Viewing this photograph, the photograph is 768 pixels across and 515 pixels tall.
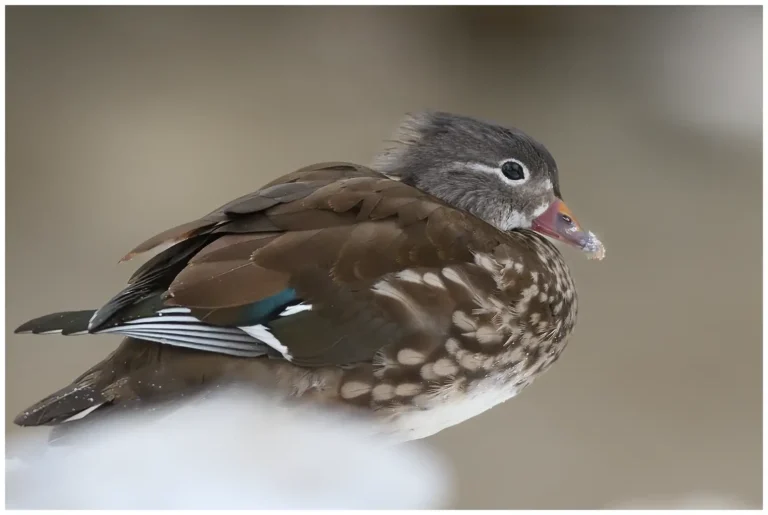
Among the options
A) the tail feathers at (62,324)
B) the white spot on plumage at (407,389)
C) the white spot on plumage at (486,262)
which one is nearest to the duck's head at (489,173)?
the white spot on plumage at (486,262)

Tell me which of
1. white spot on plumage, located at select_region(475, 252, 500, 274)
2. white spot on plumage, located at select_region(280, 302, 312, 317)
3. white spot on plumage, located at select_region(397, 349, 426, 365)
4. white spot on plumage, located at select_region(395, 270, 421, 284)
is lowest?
white spot on plumage, located at select_region(397, 349, 426, 365)

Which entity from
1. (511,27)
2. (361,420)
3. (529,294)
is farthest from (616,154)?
(361,420)

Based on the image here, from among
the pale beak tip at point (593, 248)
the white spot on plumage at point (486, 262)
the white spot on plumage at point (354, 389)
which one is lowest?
the white spot on plumage at point (354, 389)

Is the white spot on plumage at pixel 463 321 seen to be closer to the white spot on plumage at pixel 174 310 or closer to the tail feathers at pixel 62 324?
the white spot on plumage at pixel 174 310

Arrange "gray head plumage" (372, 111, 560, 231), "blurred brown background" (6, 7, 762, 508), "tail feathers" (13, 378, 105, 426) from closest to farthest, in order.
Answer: "tail feathers" (13, 378, 105, 426), "gray head plumage" (372, 111, 560, 231), "blurred brown background" (6, 7, 762, 508)

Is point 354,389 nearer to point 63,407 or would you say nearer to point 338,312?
point 338,312

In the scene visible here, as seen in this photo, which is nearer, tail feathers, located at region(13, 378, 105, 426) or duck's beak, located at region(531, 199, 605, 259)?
tail feathers, located at region(13, 378, 105, 426)

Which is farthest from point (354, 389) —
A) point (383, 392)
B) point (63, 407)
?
point (63, 407)

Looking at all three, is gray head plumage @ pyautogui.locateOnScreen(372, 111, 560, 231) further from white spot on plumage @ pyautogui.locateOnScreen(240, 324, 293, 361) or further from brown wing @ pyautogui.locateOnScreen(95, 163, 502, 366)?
white spot on plumage @ pyautogui.locateOnScreen(240, 324, 293, 361)

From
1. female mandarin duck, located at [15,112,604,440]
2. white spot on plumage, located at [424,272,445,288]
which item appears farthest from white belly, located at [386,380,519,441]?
white spot on plumage, located at [424,272,445,288]
